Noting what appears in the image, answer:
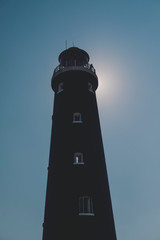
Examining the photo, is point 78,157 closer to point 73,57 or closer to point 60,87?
point 60,87

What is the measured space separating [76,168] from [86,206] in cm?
333

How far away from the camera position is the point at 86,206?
17.2 metres

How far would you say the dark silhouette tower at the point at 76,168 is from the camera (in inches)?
651

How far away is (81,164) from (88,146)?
219cm

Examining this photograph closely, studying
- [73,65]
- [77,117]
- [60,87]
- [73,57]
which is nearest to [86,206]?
[77,117]

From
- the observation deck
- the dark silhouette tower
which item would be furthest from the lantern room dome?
the dark silhouette tower

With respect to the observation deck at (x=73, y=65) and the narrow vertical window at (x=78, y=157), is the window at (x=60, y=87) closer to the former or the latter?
the observation deck at (x=73, y=65)

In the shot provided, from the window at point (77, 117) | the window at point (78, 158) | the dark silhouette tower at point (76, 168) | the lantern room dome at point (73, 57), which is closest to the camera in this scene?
the dark silhouette tower at point (76, 168)

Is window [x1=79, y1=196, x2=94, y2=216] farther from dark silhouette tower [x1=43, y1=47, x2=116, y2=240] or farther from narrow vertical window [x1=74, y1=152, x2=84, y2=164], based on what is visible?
narrow vertical window [x1=74, y1=152, x2=84, y2=164]

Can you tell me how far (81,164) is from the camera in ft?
63.3

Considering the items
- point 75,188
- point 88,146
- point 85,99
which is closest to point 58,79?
point 85,99

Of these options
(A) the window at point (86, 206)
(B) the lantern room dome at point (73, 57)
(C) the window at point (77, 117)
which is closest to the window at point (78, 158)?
(A) the window at point (86, 206)

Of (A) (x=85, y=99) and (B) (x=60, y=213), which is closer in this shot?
(B) (x=60, y=213)

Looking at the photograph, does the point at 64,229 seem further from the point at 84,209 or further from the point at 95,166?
the point at 95,166
